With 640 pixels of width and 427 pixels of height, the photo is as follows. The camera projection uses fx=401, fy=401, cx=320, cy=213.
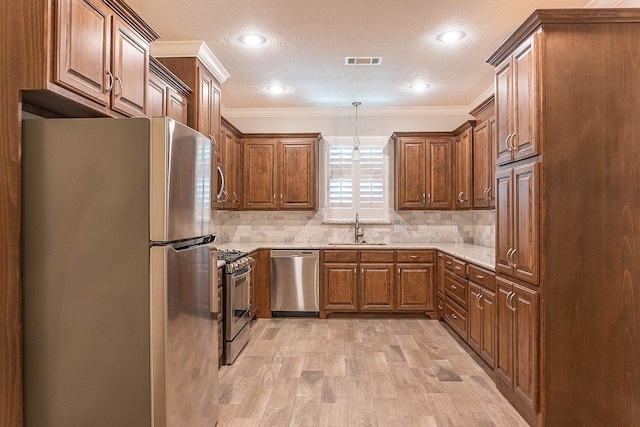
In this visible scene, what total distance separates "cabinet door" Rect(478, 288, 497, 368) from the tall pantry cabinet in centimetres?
70

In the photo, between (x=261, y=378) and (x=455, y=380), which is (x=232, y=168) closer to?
(x=261, y=378)

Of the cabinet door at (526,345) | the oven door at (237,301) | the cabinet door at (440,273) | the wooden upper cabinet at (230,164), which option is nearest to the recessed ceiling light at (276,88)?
the wooden upper cabinet at (230,164)

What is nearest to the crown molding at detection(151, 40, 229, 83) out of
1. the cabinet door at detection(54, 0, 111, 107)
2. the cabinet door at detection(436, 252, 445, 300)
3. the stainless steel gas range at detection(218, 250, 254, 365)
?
the cabinet door at detection(54, 0, 111, 107)

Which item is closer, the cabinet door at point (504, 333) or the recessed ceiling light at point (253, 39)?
the cabinet door at point (504, 333)

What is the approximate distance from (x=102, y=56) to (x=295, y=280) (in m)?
3.56

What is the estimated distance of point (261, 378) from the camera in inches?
127

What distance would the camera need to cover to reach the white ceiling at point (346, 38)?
114 inches

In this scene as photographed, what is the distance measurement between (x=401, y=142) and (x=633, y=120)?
3.22m

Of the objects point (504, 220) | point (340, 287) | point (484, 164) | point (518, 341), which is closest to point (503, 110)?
point (504, 220)

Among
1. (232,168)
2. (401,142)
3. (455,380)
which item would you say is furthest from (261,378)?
(401,142)

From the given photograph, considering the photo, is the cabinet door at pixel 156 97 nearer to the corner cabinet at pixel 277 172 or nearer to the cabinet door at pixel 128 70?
the cabinet door at pixel 128 70

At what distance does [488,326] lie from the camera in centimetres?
318

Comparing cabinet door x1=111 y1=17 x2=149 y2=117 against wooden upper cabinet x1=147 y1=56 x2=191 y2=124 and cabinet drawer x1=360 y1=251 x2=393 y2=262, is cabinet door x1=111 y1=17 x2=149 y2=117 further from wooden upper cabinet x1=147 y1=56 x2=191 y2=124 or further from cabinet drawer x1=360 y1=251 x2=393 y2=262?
cabinet drawer x1=360 y1=251 x2=393 y2=262

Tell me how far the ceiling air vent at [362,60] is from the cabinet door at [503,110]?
1293 mm
